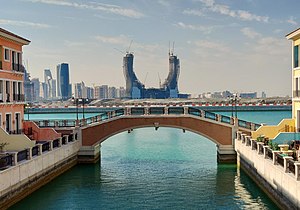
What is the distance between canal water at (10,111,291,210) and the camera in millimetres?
23375

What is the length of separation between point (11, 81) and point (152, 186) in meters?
14.3

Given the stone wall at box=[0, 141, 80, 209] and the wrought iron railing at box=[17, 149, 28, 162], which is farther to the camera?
the wrought iron railing at box=[17, 149, 28, 162]

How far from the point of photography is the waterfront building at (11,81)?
3161 centimetres

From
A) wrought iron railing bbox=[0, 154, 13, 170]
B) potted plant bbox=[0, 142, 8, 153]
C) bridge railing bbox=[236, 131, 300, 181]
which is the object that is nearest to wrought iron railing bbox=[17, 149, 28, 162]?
wrought iron railing bbox=[0, 154, 13, 170]

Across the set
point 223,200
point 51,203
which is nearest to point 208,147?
point 223,200

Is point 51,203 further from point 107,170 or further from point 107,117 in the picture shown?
point 107,117

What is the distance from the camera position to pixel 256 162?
27.1 m

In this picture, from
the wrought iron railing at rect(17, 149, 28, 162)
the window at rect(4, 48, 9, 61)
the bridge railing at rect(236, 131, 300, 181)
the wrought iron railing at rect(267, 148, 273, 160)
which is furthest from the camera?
the window at rect(4, 48, 9, 61)

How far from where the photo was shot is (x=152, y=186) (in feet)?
90.5

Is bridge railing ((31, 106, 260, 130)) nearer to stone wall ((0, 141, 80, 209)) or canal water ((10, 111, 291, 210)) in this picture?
stone wall ((0, 141, 80, 209))

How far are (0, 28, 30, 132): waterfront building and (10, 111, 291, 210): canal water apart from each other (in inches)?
243

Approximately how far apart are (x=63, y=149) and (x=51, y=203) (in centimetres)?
837

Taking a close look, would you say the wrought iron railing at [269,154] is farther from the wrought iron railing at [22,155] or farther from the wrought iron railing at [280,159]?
the wrought iron railing at [22,155]

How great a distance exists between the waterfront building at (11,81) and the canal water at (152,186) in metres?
6.16
